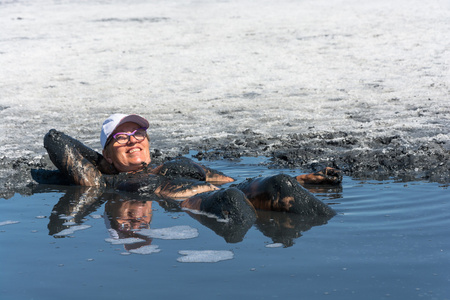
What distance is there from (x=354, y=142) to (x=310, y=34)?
6.38 m

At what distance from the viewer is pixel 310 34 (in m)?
13.6

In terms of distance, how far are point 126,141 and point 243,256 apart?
251 cm

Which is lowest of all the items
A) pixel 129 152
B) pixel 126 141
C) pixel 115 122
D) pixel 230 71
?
pixel 129 152

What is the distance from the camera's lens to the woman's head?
6.01 m

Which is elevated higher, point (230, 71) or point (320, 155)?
point (230, 71)

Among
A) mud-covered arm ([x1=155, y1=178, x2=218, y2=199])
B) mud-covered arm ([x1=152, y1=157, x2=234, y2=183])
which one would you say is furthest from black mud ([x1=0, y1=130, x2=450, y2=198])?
mud-covered arm ([x1=155, y1=178, x2=218, y2=199])

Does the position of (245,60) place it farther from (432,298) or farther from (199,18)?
(432,298)

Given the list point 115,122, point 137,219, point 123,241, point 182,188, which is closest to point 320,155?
point 182,188

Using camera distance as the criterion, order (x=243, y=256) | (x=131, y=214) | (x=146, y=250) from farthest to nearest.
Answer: (x=131, y=214) → (x=146, y=250) → (x=243, y=256)

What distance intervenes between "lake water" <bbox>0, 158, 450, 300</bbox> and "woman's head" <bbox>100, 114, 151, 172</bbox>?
0.91 metres

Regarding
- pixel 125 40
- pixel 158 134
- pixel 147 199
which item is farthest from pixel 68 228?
pixel 125 40

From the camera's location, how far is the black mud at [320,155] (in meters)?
6.39

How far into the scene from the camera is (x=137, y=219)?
491 cm

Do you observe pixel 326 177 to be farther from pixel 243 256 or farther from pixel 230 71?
pixel 230 71
